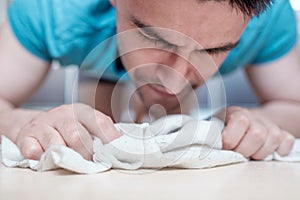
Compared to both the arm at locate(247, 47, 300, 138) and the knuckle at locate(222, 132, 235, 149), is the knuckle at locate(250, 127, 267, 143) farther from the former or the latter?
the arm at locate(247, 47, 300, 138)

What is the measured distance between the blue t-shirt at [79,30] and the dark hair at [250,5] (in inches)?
9.7

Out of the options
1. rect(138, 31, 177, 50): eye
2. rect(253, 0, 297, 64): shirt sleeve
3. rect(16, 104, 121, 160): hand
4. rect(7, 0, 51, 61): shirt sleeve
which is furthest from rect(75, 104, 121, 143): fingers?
rect(253, 0, 297, 64): shirt sleeve

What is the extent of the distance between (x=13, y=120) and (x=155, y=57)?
0.89 ft

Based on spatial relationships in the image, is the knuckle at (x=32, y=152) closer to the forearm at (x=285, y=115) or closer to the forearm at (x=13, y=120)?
the forearm at (x=13, y=120)

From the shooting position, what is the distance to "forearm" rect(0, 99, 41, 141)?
68cm

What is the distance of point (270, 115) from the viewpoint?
3.06 ft

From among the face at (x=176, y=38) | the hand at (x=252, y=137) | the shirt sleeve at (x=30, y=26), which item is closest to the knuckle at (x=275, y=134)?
the hand at (x=252, y=137)

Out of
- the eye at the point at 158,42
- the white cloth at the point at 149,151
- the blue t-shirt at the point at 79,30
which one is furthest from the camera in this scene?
the blue t-shirt at the point at 79,30

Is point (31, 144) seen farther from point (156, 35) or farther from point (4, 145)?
point (156, 35)

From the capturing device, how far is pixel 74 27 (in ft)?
3.06

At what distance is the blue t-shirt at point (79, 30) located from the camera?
36.5 inches

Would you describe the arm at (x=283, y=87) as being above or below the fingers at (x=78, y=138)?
below

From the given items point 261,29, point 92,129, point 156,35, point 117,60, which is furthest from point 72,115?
point 261,29

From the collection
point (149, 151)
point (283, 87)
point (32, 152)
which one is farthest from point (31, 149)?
point (283, 87)
